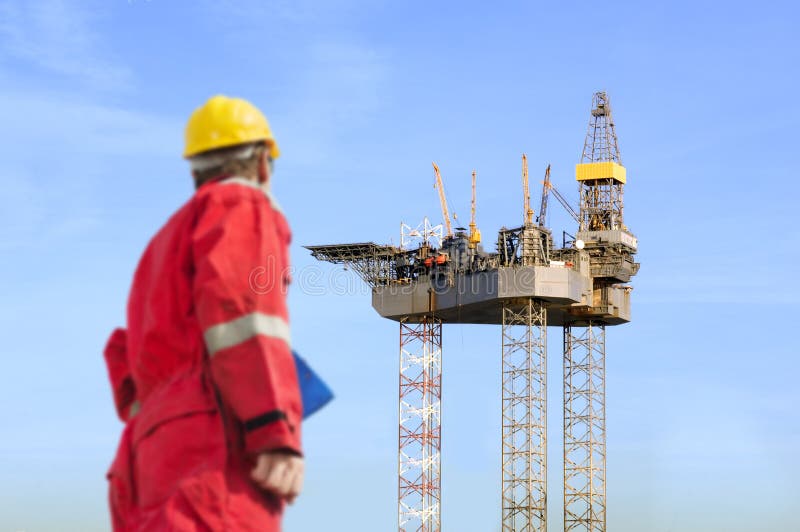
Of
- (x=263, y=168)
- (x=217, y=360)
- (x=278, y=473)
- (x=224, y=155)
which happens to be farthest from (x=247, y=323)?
(x=224, y=155)

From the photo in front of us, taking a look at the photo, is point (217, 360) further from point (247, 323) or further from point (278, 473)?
point (278, 473)

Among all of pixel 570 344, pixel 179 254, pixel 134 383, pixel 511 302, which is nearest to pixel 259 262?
pixel 179 254

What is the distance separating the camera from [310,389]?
14.6 meters

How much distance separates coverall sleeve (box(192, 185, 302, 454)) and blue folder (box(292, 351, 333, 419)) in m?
0.41

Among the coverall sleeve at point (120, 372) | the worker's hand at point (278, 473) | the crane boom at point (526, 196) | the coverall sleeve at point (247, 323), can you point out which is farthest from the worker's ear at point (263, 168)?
the crane boom at point (526, 196)

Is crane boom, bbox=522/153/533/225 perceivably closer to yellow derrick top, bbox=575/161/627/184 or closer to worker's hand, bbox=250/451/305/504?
yellow derrick top, bbox=575/161/627/184

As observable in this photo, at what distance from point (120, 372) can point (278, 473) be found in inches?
105

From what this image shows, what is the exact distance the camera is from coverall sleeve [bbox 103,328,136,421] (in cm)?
1541

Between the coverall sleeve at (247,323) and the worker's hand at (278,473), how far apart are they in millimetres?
90

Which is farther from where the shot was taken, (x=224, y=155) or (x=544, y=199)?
(x=544, y=199)

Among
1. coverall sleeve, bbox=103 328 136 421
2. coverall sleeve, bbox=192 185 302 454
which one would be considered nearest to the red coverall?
coverall sleeve, bbox=192 185 302 454

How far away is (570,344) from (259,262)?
257 ft

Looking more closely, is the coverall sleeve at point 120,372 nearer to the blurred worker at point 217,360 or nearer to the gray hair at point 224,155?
the blurred worker at point 217,360

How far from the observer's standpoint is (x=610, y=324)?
299 feet
